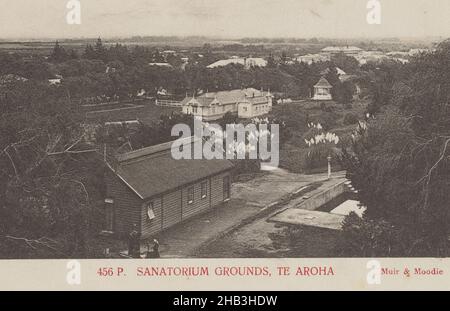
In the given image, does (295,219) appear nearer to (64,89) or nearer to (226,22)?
(226,22)

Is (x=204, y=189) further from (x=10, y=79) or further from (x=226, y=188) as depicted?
(x=10, y=79)

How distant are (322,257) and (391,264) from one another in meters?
0.68

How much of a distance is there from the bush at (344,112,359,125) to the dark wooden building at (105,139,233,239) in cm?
140

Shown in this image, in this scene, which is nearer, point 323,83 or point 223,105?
point 223,105

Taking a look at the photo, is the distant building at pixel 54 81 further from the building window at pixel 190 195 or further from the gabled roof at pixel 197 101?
the building window at pixel 190 195

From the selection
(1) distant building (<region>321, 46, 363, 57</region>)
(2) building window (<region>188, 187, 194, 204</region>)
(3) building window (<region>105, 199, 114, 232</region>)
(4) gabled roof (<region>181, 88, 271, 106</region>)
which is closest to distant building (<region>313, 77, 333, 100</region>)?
(1) distant building (<region>321, 46, 363, 57</region>)

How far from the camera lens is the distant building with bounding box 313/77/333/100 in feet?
20.5

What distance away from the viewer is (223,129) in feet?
19.5

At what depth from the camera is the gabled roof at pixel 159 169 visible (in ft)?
18.0

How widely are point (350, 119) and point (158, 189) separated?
2.27 m

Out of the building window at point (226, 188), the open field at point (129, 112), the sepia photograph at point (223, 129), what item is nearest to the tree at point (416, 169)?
the sepia photograph at point (223, 129)

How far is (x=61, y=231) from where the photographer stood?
5297 mm

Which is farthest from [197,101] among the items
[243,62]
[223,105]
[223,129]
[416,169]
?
[416,169]

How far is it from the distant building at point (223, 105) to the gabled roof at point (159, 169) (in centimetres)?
33
